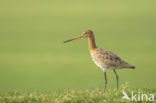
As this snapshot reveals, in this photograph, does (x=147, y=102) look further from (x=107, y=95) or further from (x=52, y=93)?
(x=52, y=93)

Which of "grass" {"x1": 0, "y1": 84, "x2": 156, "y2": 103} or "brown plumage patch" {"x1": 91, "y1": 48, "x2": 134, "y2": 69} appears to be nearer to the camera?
"grass" {"x1": 0, "y1": 84, "x2": 156, "y2": 103}

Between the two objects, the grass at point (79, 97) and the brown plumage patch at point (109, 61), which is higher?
the brown plumage patch at point (109, 61)

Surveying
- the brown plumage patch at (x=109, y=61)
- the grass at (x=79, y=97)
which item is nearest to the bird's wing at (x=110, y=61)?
the brown plumage patch at (x=109, y=61)

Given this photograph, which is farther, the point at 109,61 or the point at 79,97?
the point at 109,61

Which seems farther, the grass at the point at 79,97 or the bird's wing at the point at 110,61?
the bird's wing at the point at 110,61

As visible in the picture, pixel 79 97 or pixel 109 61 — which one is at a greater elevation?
pixel 109 61

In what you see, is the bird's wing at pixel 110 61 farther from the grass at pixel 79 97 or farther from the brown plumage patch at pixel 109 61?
the grass at pixel 79 97

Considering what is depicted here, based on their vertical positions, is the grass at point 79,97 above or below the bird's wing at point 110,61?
below

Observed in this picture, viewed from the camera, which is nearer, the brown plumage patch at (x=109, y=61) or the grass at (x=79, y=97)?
the grass at (x=79, y=97)

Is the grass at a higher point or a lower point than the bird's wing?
lower

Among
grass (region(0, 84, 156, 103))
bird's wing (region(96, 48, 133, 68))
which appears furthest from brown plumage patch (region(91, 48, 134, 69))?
grass (region(0, 84, 156, 103))

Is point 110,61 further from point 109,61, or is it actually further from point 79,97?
point 79,97

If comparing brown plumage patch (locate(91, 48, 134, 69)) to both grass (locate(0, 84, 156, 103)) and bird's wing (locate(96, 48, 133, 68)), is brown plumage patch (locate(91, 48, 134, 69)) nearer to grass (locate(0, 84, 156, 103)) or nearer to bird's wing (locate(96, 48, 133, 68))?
bird's wing (locate(96, 48, 133, 68))

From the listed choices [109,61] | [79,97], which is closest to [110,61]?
[109,61]
